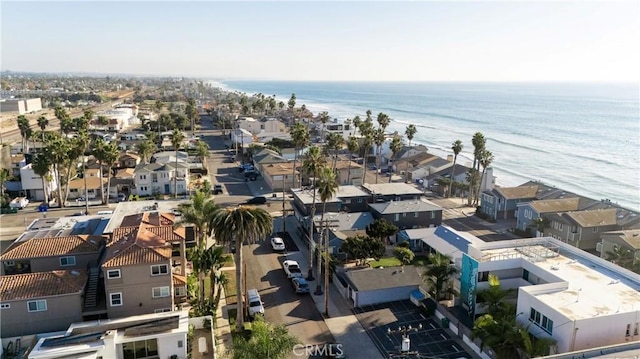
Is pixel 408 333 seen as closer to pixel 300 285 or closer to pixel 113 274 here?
pixel 300 285

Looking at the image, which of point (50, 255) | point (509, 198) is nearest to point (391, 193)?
point (509, 198)

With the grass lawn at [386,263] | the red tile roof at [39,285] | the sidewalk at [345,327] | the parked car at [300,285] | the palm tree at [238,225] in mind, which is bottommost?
the sidewalk at [345,327]

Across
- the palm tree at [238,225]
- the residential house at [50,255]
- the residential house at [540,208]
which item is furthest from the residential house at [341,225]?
the residential house at [50,255]

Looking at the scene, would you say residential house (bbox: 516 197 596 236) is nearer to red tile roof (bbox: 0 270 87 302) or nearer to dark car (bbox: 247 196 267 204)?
dark car (bbox: 247 196 267 204)

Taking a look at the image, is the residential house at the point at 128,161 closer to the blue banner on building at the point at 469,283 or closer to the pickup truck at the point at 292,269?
the pickup truck at the point at 292,269

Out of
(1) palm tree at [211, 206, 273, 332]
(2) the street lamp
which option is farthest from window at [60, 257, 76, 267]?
(2) the street lamp

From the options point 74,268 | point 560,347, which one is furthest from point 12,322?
point 560,347
